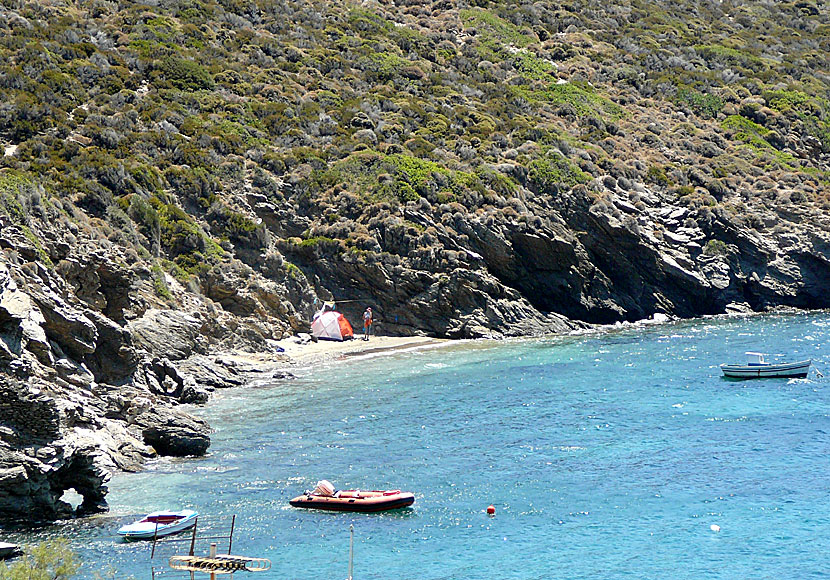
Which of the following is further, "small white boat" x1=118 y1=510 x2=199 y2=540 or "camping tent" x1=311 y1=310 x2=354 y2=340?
"camping tent" x1=311 y1=310 x2=354 y2=340

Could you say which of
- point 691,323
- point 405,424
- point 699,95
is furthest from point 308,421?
point 699,95

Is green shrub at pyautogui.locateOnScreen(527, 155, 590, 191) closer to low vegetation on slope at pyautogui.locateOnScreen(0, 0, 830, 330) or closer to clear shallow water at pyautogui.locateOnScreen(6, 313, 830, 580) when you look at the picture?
low vegetation on slope at pyautogui.locateOnScreen(0, 0, 830, 330)

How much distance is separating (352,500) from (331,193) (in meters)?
40.1

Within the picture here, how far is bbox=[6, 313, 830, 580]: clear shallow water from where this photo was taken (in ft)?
74.0

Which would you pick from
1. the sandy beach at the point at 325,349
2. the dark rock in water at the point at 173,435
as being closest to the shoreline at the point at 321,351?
the sandy beach at the point at 325,349

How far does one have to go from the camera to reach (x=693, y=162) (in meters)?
80.8

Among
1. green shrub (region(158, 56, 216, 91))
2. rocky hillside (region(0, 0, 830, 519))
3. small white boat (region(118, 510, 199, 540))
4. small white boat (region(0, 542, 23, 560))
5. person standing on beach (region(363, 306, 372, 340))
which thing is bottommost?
person standing on beach (region(363, 306, 372, 340))

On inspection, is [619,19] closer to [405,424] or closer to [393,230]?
[393,230]

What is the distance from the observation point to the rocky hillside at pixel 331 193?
35.6 m

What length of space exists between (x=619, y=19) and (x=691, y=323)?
5873 centimetres

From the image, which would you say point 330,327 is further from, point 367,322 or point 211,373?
point 211,373

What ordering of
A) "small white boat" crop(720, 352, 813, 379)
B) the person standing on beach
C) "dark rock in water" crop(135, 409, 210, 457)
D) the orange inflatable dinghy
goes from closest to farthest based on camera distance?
the orange inflatable dinghy → "dark rock in water" crop(135, 409, 210, 457) → "small white boat" crop(720, 352, 813, 379) → the person standing on beach

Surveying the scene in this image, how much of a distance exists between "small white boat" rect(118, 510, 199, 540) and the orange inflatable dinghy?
3.34 m

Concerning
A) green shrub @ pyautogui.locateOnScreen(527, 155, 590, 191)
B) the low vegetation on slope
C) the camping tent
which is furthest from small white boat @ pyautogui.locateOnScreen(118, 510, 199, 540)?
green shrub @ pyautogui.locateOnScreen(527, 155, 590, 191)
